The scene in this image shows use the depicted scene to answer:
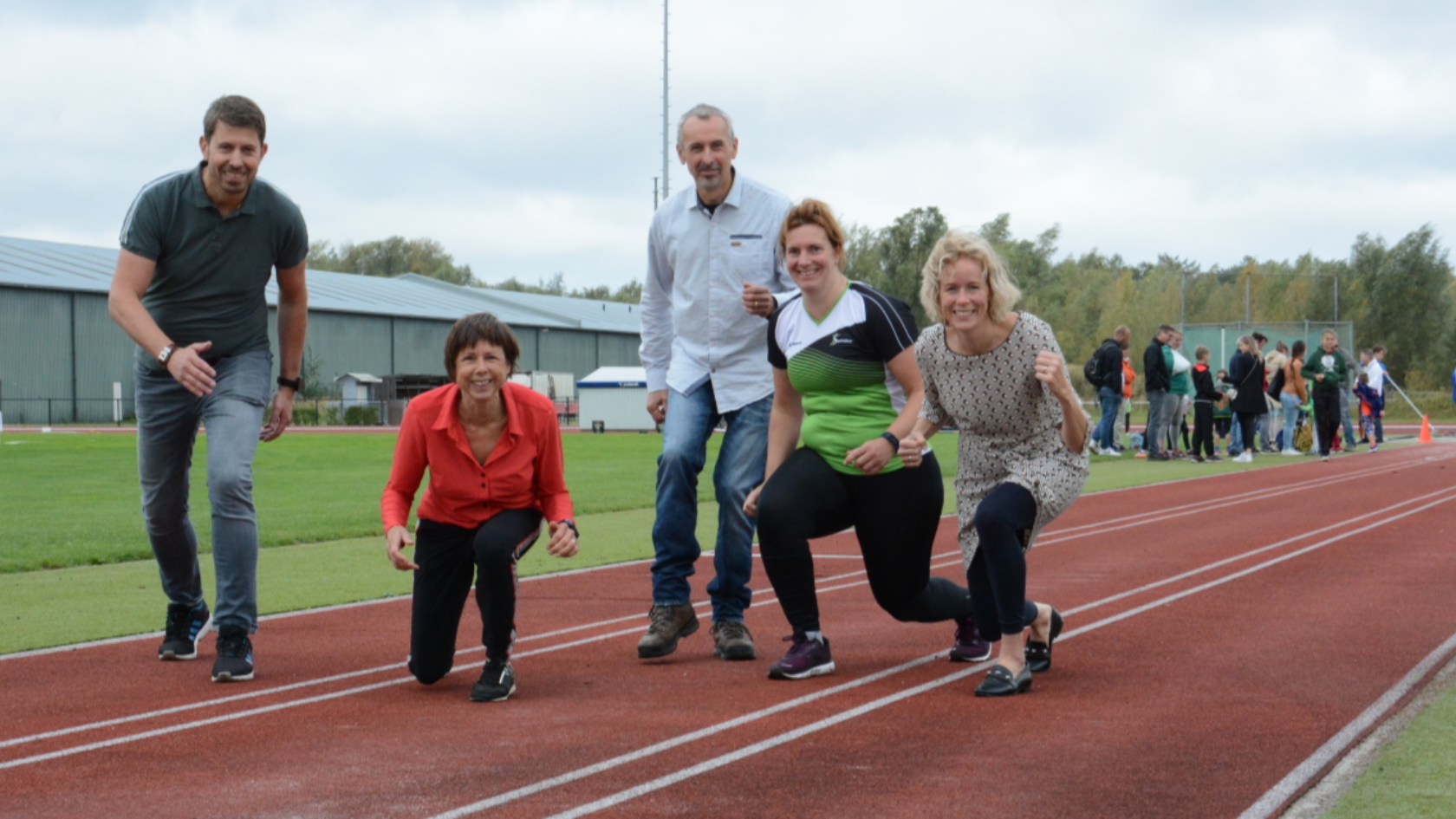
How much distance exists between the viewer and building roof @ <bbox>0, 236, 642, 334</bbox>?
57344 millimetres

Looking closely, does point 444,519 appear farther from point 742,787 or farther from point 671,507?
point 742,787

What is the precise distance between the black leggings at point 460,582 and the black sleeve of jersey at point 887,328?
149cm

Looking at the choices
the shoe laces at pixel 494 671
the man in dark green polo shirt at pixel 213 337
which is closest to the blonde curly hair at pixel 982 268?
the shoe laces at pixel 494 671

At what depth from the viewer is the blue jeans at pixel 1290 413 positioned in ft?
84.6

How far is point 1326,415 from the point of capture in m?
24.5

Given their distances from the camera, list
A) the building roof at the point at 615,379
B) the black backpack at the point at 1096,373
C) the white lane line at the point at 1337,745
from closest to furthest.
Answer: the white lane line at the point at 1337,745
the black backpack at the point at 1096,373
the building roof at the point at 615,379

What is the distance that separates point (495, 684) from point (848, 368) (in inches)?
69.3

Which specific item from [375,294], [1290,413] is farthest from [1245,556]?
[375,294]

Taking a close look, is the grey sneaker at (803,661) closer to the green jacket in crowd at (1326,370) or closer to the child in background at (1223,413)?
the child in background at (1223,413)

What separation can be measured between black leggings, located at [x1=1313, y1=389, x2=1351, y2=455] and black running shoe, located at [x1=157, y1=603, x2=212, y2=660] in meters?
21.4

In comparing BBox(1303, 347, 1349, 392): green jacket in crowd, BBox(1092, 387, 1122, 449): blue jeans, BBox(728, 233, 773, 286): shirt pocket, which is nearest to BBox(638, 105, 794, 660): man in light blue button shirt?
BBox(728, 233, 773, 286): shirt pocket

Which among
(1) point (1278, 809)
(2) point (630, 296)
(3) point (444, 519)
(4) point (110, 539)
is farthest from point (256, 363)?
(2) point (630, 296)

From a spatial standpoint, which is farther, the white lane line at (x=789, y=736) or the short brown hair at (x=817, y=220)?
the short brown hair at (x=817, y=220)

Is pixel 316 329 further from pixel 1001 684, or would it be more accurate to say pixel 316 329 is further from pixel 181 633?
pixel 1001 684
